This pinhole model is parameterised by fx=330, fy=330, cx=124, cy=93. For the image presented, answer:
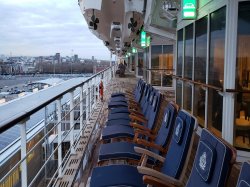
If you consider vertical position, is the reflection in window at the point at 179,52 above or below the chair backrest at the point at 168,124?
above

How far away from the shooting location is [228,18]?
132 inches

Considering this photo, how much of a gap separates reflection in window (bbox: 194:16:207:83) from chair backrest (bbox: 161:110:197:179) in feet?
8.09

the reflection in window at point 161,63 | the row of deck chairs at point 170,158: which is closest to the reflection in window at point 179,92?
the row of deck chairs at point 170,158

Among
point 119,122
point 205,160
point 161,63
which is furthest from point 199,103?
point 161,63

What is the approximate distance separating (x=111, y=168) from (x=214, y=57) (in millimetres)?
2308

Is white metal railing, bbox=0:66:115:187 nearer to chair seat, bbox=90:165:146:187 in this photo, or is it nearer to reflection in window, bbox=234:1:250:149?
chair seat, bbox=90:165:146:187

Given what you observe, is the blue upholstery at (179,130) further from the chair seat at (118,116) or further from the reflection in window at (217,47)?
the chair seat at (118,116)

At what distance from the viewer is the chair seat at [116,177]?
1912mm

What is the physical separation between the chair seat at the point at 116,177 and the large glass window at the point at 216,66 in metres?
1.92

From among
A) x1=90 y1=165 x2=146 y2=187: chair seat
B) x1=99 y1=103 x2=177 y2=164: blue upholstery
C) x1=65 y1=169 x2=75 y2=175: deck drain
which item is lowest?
x1=65 y1=169 x2=75 y2=175: deck drain

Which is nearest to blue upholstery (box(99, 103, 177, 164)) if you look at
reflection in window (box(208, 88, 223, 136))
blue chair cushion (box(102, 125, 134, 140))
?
blue chair cushion (box(102, 125, 134, 140))

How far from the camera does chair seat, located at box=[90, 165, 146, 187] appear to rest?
1.91 meters

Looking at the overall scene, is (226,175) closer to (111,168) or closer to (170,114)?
(111,168)

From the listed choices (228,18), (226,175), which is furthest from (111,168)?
(228,18)
